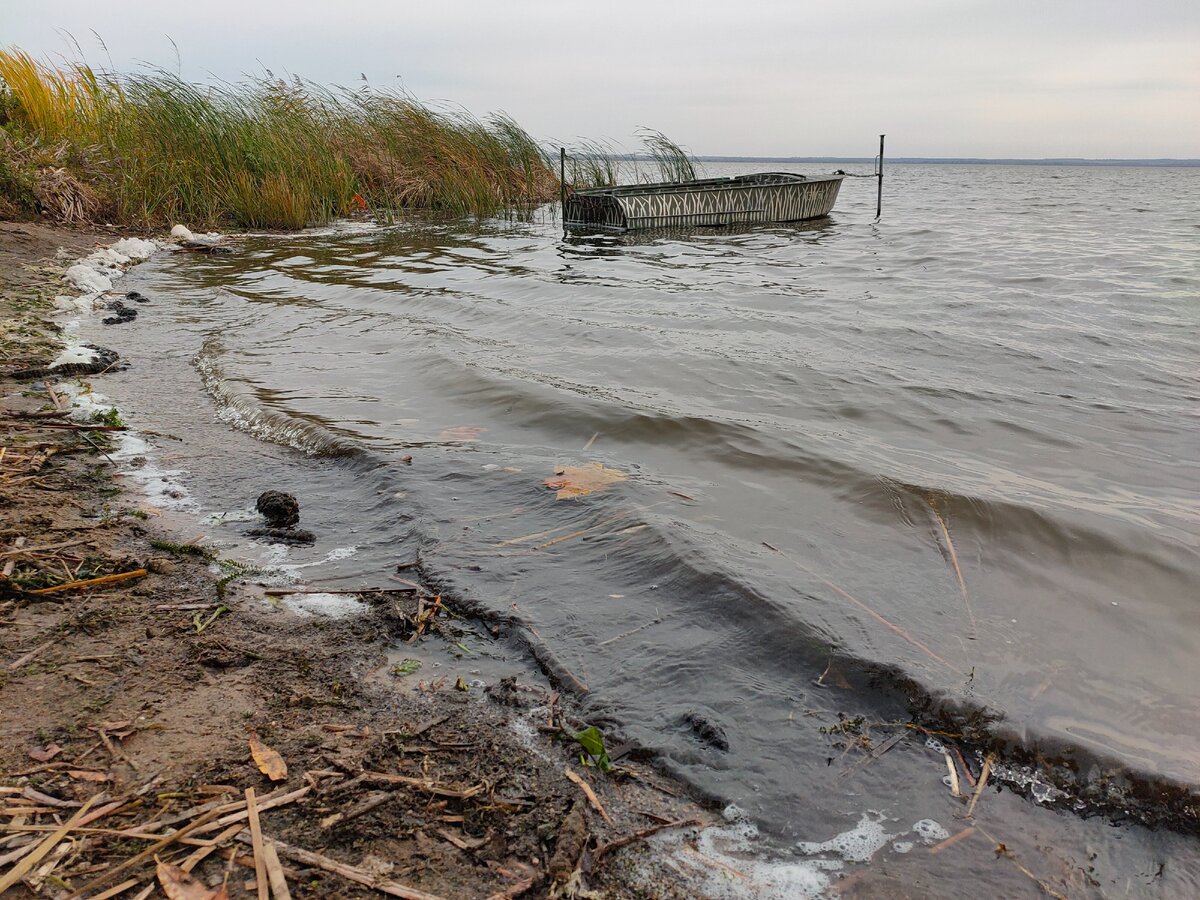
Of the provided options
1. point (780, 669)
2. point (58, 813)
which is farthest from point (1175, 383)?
point (58, 813)

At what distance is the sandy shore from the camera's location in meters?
1.52

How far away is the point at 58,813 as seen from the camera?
1.58 m

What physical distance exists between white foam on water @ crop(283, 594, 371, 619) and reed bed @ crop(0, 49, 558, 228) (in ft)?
36.0

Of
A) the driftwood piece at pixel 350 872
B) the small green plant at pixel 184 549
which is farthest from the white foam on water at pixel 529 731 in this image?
the small green plant at pixel 184 549

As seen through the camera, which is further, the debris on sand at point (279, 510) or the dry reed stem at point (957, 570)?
the debris on sand at point (279, 510)

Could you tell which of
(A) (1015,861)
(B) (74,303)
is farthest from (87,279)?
(A) (1015,861)

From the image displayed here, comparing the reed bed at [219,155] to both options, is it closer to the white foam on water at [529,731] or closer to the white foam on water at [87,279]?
the white foam on water at [87,279]

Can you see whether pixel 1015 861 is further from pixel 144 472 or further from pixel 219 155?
pixel 219 155

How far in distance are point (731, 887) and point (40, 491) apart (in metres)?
3.13

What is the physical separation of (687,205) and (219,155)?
30.1ft

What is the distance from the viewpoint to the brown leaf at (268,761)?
1769 millimetres

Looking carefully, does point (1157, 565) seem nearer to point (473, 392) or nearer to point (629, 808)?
point (629, 808)

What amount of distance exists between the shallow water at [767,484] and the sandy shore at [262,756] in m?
0.33

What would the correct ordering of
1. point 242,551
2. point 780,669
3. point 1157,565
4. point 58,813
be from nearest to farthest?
point 58,813 < point 780,669 < point 242,551 < point 1157,565
